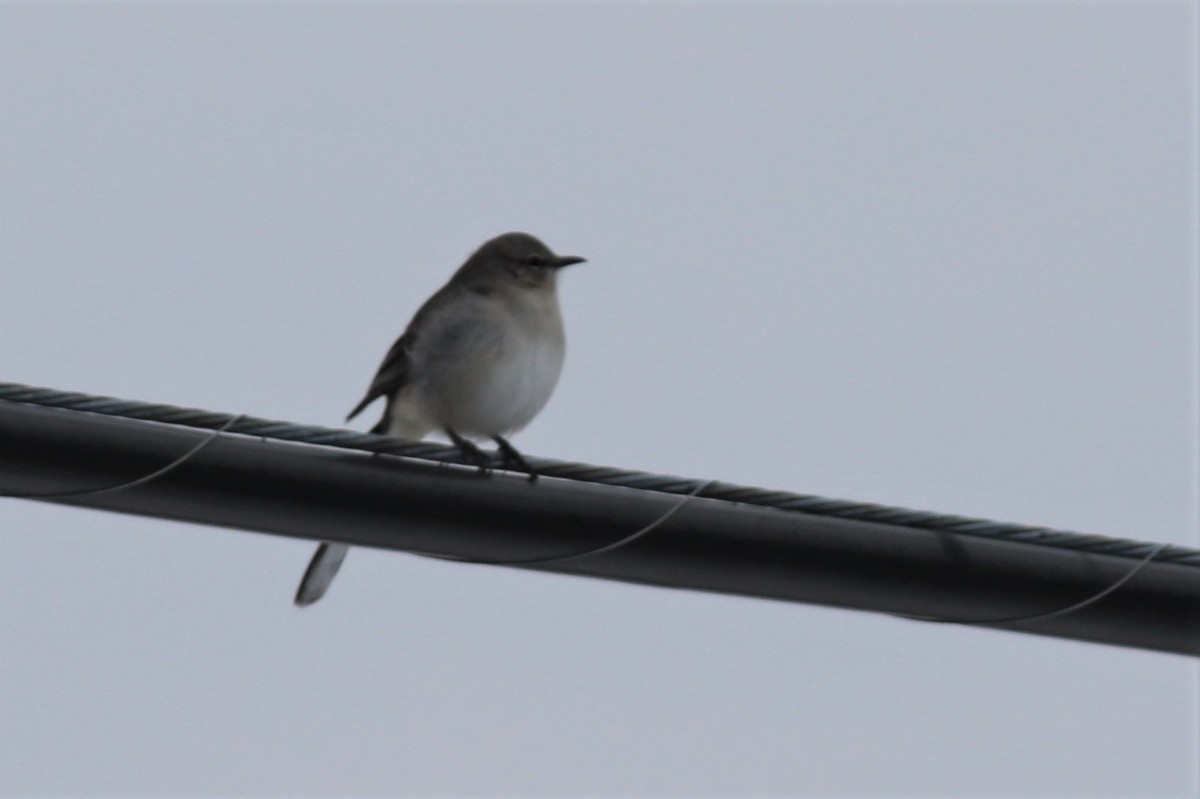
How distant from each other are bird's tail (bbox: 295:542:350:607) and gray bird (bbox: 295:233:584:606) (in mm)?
789

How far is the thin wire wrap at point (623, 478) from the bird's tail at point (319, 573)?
2.00 m

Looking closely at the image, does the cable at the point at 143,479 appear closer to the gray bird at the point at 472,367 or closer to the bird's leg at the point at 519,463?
the bird's leg at the point at 519,463

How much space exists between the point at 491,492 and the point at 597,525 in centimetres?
32

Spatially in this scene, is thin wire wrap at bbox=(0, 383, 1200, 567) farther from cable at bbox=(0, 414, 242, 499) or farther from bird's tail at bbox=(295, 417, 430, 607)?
bird's tail at bbox=(295, 417, 430, 607)

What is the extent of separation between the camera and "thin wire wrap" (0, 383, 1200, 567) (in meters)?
5.48

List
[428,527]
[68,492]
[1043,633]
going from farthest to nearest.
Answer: [1043,633]
[428,527]
[68,492]

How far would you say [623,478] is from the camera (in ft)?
19.1

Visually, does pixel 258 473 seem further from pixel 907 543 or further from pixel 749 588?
pixel 907 543

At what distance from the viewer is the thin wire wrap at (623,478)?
18.0ft

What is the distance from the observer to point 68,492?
17.8 ft

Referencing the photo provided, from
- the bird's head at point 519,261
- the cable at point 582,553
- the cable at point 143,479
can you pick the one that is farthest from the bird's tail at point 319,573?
the cable at point 143,479

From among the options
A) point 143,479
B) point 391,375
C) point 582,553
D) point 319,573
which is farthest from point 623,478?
point 391,375

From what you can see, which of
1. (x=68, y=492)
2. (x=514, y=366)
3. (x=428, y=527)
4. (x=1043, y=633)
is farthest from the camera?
(x=514, y=366)

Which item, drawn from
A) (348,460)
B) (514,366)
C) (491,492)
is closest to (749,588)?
(491,492)
